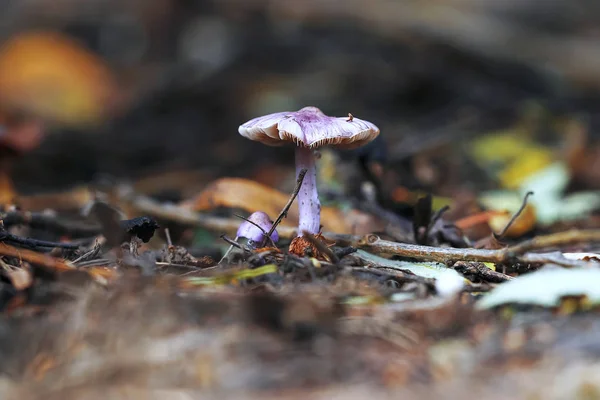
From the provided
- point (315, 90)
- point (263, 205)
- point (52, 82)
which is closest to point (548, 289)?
point (263, 205)

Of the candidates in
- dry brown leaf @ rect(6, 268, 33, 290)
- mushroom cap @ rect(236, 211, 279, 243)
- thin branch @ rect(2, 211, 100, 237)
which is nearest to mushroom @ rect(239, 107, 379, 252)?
mushroom cap @ rect(236, 211, 279, 243)

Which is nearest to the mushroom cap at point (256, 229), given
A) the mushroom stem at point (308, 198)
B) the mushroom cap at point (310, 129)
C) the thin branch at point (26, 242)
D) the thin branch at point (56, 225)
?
the mushroom stem at point (308, 198)

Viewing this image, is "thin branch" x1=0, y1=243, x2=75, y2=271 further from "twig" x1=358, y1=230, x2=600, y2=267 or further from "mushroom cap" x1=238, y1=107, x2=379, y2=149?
"twig" x1=358, y1=230, x2=600, y2=267

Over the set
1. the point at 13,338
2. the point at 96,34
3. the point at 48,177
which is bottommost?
the point at 13,338

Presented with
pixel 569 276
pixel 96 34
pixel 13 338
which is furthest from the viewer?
pixel 96 34

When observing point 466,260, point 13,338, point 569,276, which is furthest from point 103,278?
point 569,276

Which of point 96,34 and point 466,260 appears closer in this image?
point 466,260

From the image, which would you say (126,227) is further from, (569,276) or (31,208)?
(31,208)
